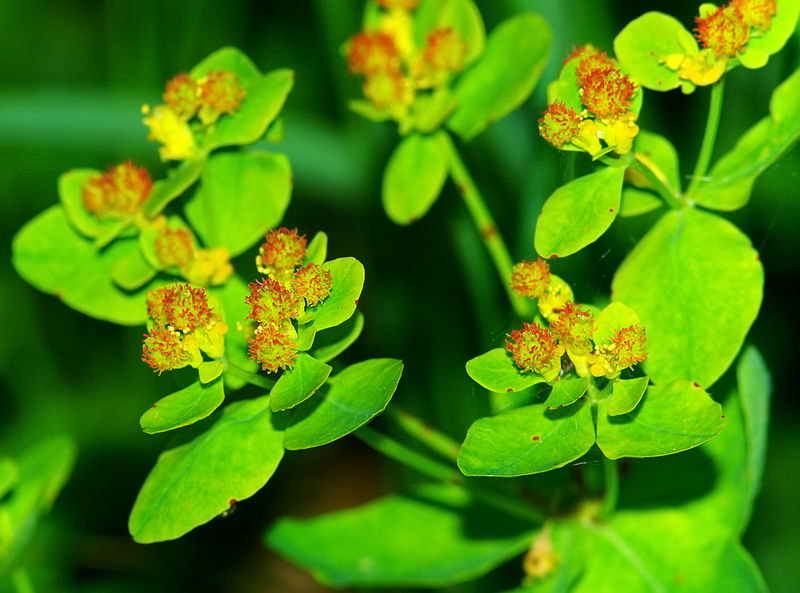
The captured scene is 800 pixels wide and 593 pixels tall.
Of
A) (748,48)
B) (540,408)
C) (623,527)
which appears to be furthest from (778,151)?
(623,527)

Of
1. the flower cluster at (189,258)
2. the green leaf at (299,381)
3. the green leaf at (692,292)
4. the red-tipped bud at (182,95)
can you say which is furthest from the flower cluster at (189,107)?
the green leaf at (692,292)

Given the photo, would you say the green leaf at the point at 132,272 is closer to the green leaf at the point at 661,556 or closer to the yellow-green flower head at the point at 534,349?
the yellow-green flower head at the point at 534,349

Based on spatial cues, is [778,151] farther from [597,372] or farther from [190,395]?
[190,395]

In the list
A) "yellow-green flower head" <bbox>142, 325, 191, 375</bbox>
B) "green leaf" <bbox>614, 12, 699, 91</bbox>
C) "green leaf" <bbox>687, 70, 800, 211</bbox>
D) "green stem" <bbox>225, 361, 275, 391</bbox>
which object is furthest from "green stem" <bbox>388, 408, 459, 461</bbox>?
"green leaf" <bbox>614, 12, 699, 91</bbox>

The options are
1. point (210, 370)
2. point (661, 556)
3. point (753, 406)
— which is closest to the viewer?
point (210, 370)

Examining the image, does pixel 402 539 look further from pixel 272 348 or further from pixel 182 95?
pixel 182 95

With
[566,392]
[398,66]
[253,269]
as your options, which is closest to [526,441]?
[566,392]
